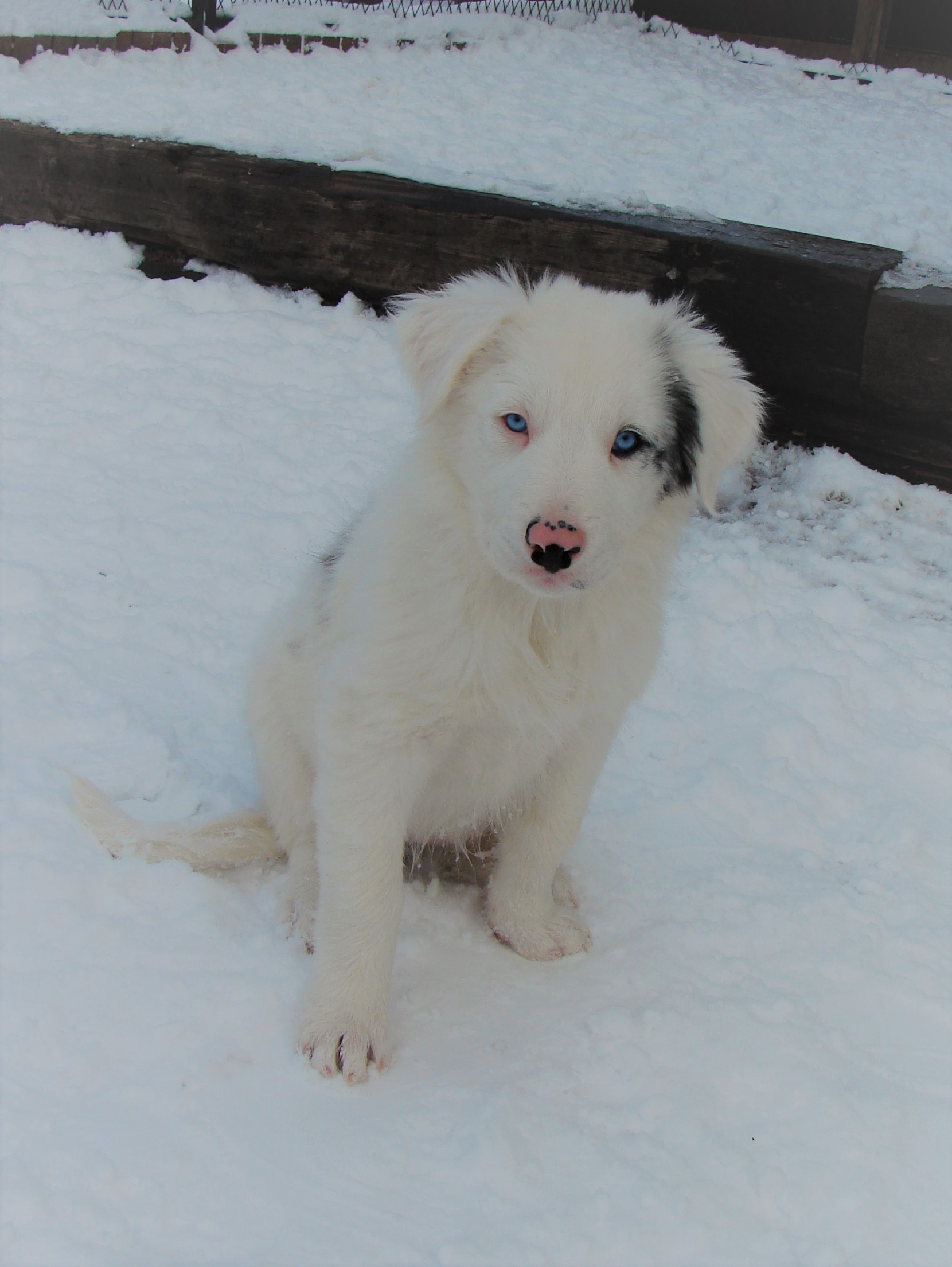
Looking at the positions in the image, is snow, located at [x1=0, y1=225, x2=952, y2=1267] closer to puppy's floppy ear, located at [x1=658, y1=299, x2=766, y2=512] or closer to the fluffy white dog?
the fluffy white dog

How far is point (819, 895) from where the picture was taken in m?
3.23

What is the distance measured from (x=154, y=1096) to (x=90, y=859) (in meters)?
0.72

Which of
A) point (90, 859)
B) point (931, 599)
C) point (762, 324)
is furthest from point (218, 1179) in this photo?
point (762, 324)

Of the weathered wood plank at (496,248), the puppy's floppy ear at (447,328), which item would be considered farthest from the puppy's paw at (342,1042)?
the weathered wood plank at (496,248)

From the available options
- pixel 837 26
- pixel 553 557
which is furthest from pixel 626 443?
pixel 837 26

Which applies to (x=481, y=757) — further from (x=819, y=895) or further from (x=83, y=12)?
(x=83, y=12)

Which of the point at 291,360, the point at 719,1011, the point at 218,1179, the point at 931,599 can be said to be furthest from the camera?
the point at 291,360

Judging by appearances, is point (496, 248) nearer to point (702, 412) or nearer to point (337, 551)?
point (337, 551)

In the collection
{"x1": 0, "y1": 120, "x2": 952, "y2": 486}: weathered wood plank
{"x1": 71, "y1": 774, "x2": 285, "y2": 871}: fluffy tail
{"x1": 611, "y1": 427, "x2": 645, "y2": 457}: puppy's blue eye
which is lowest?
{"x1": 71, "y1": 774, "x2": 285, "y2": 871}: fluffy tail

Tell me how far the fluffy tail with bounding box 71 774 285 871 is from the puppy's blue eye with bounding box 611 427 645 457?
141 centimetres

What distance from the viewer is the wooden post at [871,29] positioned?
37.4ft

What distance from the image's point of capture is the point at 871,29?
11469 millimetres

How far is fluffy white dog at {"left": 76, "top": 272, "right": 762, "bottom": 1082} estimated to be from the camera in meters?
2.25

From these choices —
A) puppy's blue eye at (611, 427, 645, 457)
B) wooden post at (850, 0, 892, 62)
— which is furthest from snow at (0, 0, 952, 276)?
puppy's blue eye at (611, 427, 645, 457)
